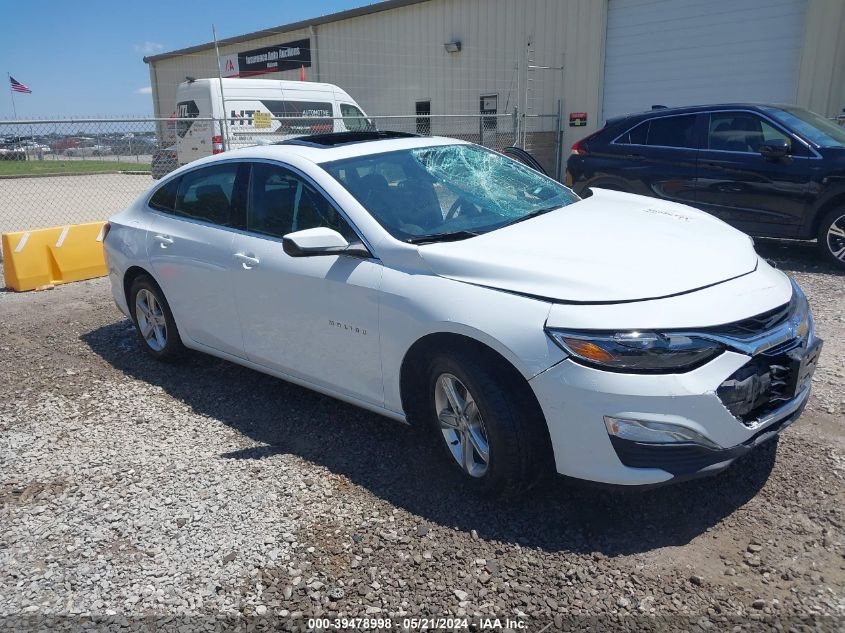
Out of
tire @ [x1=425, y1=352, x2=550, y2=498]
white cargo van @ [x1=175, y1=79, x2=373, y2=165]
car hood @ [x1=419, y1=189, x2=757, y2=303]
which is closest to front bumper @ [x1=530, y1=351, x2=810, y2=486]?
tire @ [x1=425, y1=352, x2=550, y2=498]

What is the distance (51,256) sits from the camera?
25.4 ft

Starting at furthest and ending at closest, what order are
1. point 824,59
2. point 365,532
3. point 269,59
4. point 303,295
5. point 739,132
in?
point 269,59 → point 824,59 → point 739,132 → point 303,295 → point 365,532

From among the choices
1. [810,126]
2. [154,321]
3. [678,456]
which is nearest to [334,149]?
[154,321]

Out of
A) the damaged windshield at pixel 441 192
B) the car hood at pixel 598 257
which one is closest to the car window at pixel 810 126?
the damaged windshield at pixel 441 192

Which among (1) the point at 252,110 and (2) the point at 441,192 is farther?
(1) the point at 252,110

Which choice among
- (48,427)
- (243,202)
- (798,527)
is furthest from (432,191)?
(48,427)

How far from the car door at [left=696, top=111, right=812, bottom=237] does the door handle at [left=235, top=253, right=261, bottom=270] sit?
572 cm

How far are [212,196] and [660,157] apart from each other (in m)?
5.65

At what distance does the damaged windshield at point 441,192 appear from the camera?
350cm

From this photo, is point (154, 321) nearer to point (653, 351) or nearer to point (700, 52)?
point (653, 351)

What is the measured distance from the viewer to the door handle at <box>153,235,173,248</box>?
463 centimetres

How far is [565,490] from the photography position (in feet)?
10.5

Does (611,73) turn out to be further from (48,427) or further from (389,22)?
(48,427)

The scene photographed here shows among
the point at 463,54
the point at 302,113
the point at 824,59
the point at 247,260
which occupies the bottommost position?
the point at 247,260
